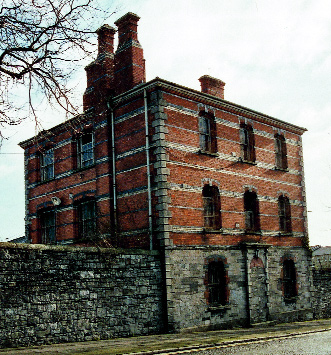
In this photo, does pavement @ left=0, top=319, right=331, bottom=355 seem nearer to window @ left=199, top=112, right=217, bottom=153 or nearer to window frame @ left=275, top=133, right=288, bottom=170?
window @ left=199, top=112, right=217, bottom=153

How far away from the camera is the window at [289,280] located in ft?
80.5

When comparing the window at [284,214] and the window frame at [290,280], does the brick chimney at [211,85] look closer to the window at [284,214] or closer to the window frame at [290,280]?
the window at [284,214]

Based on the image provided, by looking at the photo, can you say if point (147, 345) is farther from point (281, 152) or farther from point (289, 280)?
point (281, 152)

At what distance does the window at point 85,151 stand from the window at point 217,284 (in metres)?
7.46

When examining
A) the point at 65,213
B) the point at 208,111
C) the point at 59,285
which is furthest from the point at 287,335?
the point at 65,213

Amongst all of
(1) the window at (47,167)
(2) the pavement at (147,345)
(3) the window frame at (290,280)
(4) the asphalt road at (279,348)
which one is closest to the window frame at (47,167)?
(1) the window at (47,167)

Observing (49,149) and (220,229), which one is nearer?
(220,229)

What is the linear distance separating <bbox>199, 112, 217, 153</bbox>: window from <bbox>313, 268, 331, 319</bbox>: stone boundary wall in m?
10.6

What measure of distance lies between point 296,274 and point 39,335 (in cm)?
1551

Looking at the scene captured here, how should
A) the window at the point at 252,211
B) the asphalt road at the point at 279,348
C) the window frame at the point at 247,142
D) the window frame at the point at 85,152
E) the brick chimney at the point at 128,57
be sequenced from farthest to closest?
1. the window frame at the point at 247,142
2. the window at the point at 252,211
3. the window frame at the point at 85,152
4. the brick chimney at the point at 128,57
5. the asphalt road at the point at 279,348

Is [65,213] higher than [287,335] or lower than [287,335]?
higher

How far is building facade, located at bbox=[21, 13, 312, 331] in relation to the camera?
1908cm

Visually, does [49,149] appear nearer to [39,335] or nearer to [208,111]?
[208,111]

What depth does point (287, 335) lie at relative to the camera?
1695 cm
